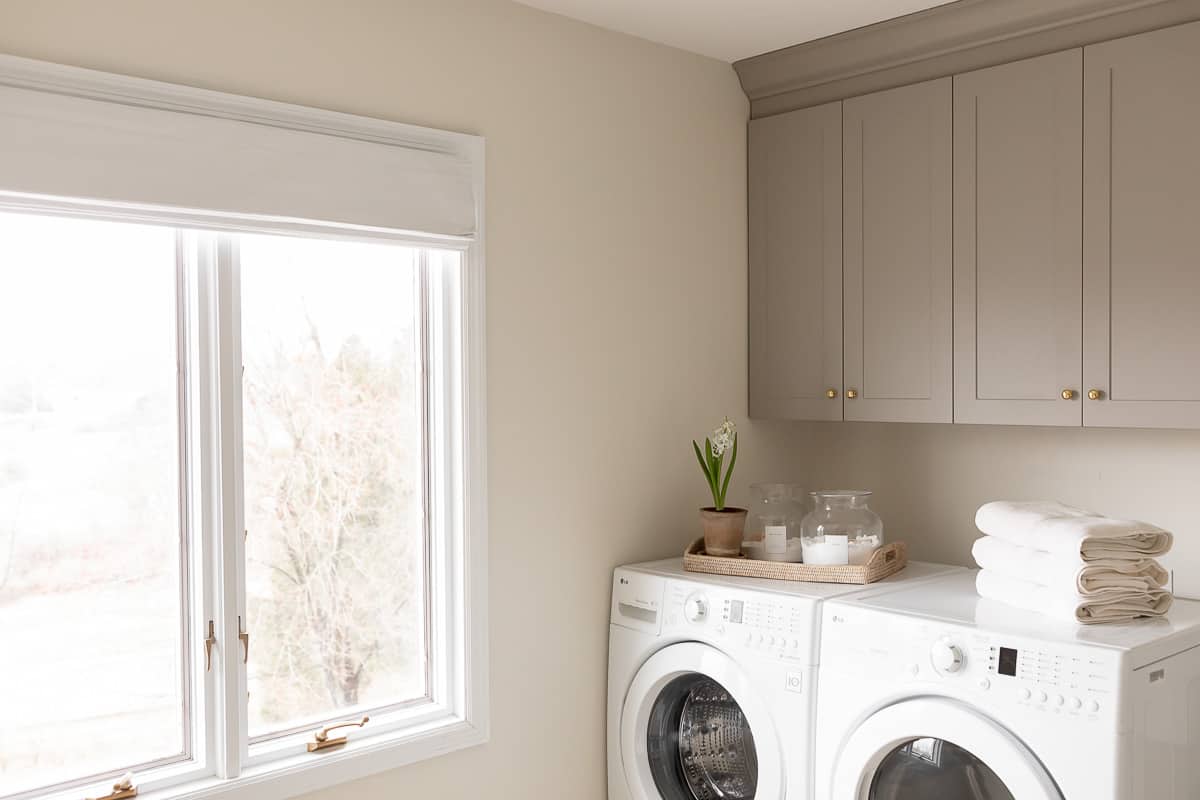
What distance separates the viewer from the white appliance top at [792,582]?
8.05 ft

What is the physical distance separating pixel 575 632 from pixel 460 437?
2.08ft

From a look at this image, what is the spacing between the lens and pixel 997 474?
9.68 ft

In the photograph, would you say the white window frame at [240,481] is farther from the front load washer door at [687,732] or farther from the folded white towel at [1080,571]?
the folded white towel at [1080,571]

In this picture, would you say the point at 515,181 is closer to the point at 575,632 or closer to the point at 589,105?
the point at 589,105

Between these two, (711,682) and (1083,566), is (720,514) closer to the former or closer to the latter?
(711,682)

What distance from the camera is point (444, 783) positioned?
8.08 feet

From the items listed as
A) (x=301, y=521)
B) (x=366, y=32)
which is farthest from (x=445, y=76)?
(x=301, y=521)

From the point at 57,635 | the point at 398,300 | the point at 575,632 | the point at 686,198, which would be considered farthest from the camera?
the point at 686,198

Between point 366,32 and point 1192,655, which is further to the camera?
point 366,32

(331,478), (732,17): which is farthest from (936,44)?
(331,478)

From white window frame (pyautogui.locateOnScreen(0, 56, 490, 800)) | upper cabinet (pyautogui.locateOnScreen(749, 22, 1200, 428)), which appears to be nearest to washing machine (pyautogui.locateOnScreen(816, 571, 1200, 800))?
upper cabinet (pyautogui.locateOnScreen(749, 22, 1200, 428))

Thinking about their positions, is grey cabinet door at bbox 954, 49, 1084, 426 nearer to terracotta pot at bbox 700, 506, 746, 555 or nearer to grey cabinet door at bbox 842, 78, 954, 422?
grey cabinet door at bbox 842, 78, 954, 422

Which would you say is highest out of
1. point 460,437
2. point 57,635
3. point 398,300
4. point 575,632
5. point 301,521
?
point 398,300

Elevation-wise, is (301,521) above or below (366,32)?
below
